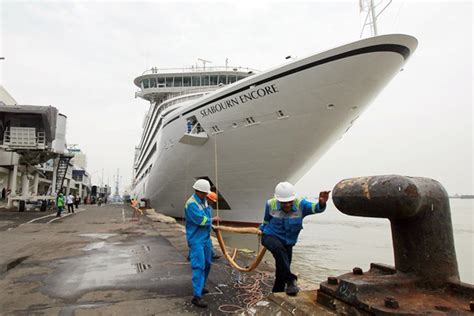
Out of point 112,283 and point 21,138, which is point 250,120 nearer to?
point 112,283

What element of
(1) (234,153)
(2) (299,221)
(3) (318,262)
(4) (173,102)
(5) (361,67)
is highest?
(4) (173,102)

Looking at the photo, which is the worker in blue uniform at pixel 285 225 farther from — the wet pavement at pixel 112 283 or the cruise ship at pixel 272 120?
Answer: the cruise ship at pixel 272 120

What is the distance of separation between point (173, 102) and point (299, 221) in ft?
63.3

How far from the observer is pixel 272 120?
1278 centimetres

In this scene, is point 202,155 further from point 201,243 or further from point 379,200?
point 379,200

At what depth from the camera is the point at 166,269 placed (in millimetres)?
5355

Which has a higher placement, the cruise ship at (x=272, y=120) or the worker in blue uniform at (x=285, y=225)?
the cruise ship at (x=272, y=120)

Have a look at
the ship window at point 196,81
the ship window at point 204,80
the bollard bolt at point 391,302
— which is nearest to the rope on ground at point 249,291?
the bollard bolt at point 391,302

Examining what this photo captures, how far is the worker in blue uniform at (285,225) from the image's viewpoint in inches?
133

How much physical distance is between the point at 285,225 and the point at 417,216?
150 centimetres

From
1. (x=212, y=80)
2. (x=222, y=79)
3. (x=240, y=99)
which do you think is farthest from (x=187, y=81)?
(x=240, y=99)

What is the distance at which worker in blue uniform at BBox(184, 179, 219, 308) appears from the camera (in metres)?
3.63

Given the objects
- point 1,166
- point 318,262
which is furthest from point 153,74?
point 318,262

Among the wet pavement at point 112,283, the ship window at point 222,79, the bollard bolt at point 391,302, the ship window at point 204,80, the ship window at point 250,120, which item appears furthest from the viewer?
the ship window at point 204,80
